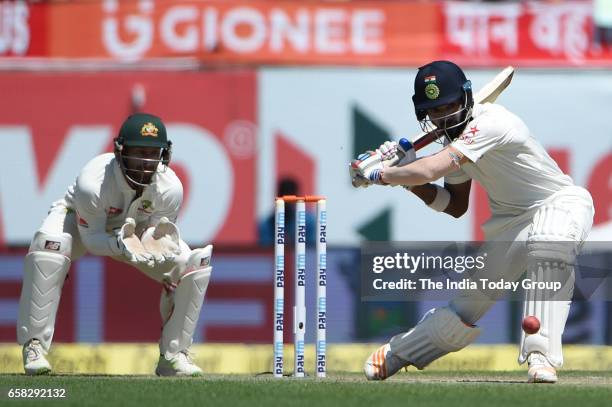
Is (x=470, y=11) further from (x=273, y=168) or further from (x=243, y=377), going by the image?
(x=243, y=377)

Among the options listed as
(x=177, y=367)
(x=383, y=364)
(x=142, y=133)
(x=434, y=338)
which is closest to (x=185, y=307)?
(x=177, y=367)

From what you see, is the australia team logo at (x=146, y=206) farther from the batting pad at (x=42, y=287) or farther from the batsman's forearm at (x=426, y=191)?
the batsman's forearm at (x=426, y=191)

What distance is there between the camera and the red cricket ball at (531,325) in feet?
20.5

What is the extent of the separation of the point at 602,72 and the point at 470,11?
41.3 inches

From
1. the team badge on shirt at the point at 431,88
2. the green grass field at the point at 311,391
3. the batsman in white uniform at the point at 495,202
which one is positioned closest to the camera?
the green grass field at the point at 311,391

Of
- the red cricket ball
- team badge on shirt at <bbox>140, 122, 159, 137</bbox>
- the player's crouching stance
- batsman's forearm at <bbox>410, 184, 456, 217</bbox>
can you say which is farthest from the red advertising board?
the red cricket ball

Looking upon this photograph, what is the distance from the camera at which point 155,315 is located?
29.0 ft

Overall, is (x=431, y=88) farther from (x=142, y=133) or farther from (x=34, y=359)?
(x=34, y=359)

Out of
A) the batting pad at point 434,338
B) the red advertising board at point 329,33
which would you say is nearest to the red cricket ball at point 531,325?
the batting pad at point 434,338

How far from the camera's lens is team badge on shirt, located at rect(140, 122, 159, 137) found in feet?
22.9

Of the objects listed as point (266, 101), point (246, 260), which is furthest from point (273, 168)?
point (246, 260)

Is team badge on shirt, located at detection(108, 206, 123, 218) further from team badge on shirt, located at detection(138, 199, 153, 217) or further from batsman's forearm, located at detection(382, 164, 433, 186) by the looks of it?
batsman's forearm, located at detection(382, 164, 433, 186)

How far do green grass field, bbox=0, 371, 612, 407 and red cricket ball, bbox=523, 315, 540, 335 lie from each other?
0.80ft

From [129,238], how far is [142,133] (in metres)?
0.51
